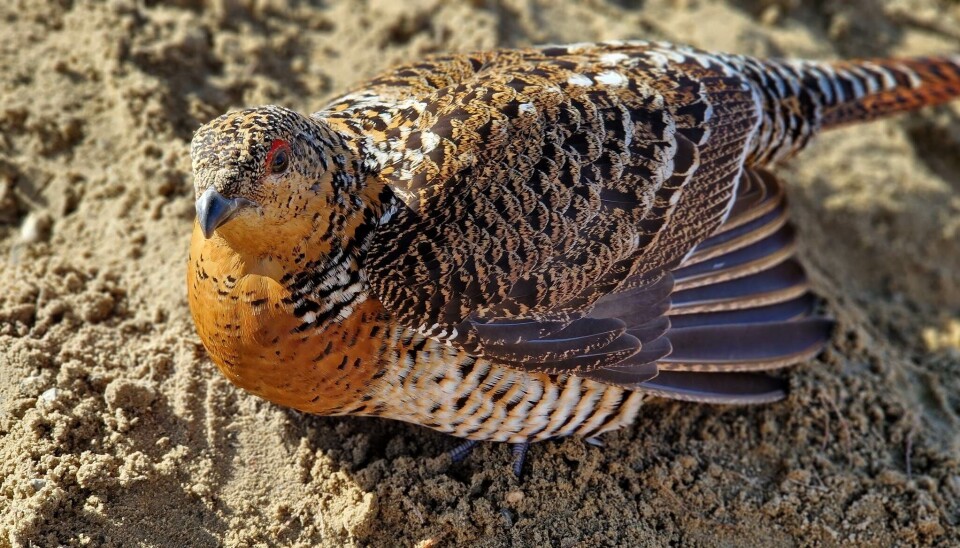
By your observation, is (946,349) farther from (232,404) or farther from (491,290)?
(232,404)

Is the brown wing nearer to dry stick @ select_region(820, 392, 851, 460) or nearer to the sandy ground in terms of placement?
the sandy ground

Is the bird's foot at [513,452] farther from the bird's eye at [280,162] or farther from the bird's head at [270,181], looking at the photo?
the bird's eye at [280,162]

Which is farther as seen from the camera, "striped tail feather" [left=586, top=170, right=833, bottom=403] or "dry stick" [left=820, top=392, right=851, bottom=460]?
"dry stick" [left=820, top=392, right=851, bottom=460]

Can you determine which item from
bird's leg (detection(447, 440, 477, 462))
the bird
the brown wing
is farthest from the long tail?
bird's leg (detection(447, 440, 477, 462))

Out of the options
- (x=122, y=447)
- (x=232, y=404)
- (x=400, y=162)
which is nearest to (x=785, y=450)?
(x=400, y=162)

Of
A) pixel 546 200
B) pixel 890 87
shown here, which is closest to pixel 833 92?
pixel 890 87

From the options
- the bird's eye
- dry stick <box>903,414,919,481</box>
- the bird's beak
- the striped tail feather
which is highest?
the bird's eye
